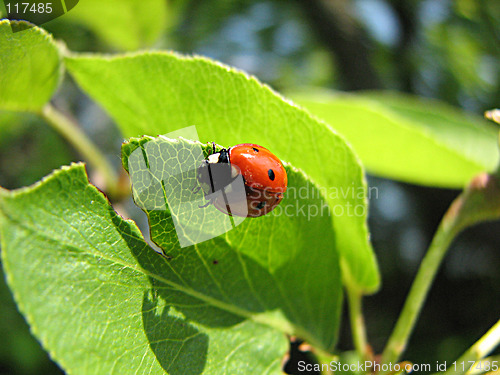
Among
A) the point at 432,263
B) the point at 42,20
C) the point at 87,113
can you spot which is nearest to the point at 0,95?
the point at 42,20

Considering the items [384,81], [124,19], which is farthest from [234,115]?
[384,81]

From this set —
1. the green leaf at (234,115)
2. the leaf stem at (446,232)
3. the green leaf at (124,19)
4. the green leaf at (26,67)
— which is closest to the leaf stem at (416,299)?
the leaf stem at (446,232)

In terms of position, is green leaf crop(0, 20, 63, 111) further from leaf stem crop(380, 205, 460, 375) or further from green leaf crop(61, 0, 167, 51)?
leaf stem crop(380, 205, 460, 375)

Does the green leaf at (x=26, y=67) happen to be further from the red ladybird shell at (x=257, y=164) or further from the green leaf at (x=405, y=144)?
the green leaf at (x=405, y=144)

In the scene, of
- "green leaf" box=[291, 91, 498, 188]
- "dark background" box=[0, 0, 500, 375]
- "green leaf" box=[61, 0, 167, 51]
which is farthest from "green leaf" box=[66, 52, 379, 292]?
"dark background" box=[0, 0, 500, 375]

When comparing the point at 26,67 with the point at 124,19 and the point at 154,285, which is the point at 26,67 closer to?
the point at 154,285

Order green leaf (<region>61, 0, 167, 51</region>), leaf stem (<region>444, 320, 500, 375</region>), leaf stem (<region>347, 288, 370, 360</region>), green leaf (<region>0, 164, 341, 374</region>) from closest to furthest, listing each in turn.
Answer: green leaf (<region>0, 164, 341, 374</region>) < leaf stem (<region>444, 320, 500, 375</region>) < leaf stem (<region>347, 288, 370, 360</region>) < green leaf (<region>61, 0, 167, 51</region>)
